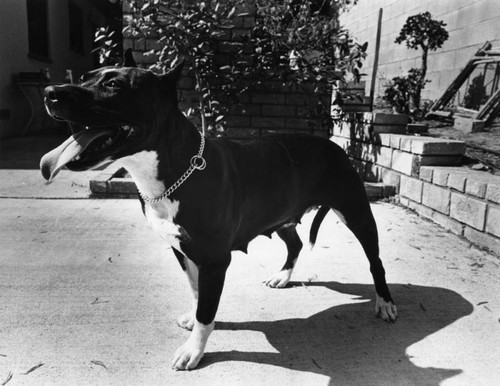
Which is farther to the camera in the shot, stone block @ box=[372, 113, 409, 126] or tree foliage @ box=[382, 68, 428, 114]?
tree foliage @ box=[382, 68, 428, 114]

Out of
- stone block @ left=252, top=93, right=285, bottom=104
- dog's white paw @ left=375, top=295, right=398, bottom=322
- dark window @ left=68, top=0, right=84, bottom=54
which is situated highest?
dark window @ left=68, top=0, right=84, bottom=54

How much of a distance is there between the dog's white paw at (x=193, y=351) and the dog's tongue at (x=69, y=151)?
0.96 m

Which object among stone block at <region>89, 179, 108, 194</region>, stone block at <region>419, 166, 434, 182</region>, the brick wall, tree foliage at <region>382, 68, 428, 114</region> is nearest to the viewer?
stone block at <region>419, 166, 434, 182</region>

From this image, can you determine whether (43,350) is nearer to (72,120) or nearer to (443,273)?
(72,120)

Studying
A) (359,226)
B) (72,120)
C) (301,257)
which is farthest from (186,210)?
(301,257)

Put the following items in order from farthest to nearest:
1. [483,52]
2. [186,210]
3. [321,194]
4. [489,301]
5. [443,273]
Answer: [483,52] < [443,273] < [489,301] < [321,194] < [186,210]

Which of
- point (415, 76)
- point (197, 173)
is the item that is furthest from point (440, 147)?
point (197, 173)

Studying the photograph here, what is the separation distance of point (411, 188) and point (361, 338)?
279 centimetres

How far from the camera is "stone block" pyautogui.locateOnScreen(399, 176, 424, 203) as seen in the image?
185 inches

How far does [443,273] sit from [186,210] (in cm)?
221

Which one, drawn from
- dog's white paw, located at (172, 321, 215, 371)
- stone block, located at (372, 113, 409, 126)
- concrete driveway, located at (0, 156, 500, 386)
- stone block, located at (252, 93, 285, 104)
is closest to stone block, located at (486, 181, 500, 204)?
concrete driveway, located at (0, 156, 500, 386)

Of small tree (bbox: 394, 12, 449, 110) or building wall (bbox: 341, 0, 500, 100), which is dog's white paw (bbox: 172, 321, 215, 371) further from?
building wall (bbox: 341, 0, 500, 100)

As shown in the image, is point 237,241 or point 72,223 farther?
point 72,223

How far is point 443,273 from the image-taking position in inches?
130
